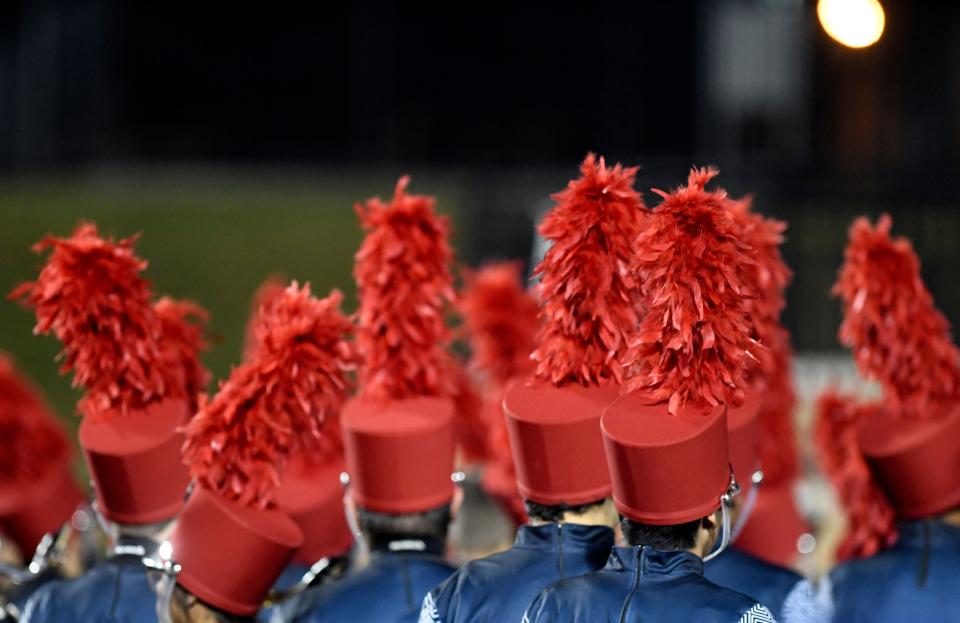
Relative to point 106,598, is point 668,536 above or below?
above

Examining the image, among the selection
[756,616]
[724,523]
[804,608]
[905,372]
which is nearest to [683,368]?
[724,523]

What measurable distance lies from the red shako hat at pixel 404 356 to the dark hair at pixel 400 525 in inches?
0.5

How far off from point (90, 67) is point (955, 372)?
7.15 metres

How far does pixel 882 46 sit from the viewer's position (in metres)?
7.55

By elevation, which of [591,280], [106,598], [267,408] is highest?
[591,280]

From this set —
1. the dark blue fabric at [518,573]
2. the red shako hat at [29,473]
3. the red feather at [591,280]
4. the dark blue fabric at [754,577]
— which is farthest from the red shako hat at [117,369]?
the dark blue fabric at [754,577]

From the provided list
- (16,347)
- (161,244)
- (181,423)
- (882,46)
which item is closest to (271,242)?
(161,244)

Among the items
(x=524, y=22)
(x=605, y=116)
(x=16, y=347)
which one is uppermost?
(x=524, y=22)

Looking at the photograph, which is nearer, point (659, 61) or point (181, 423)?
point (181, 423)

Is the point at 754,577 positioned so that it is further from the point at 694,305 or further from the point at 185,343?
the point at 185,343

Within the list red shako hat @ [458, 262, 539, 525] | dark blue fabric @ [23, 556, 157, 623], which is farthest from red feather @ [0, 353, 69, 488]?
red shako hat @ [458, 262, 539, 525]

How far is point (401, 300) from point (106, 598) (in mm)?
724

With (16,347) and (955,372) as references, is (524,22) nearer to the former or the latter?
(16,347)

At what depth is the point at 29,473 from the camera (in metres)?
3.19
